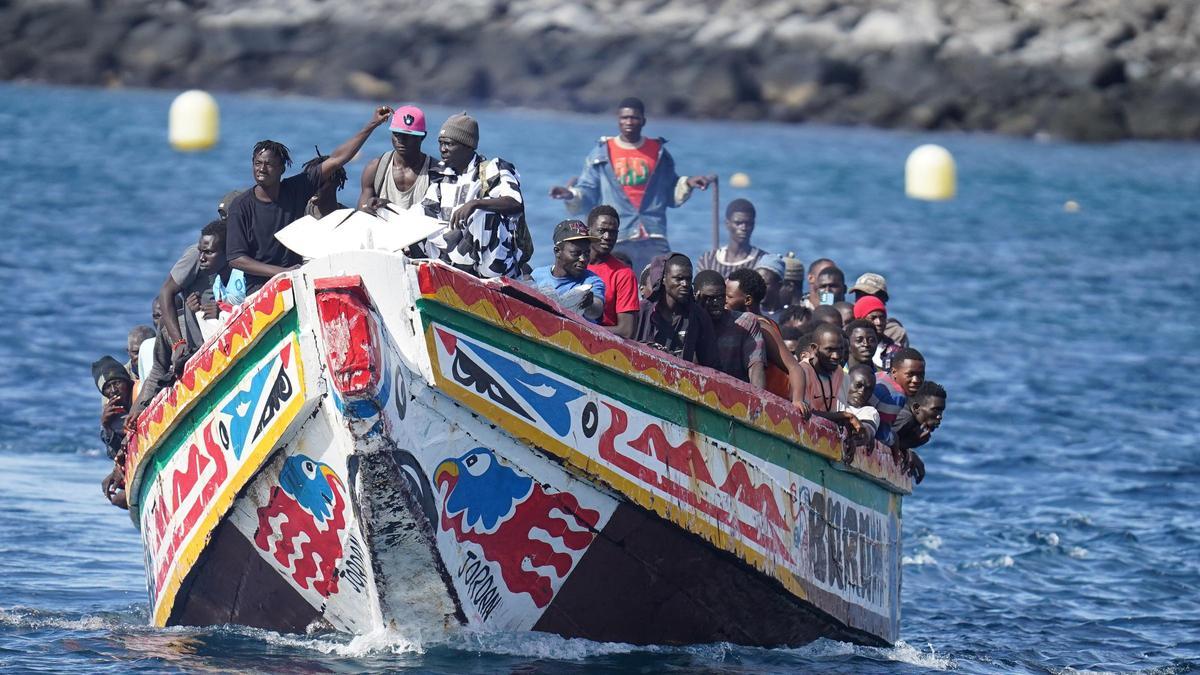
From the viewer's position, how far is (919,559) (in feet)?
55.7

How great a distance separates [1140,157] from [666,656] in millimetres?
50671

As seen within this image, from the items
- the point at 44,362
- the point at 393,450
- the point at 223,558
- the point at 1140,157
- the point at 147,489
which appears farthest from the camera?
the point at 1140,157

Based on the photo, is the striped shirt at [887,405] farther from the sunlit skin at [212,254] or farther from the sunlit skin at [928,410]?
the sunlit skin at [212,254]

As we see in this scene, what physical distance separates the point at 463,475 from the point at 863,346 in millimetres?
3706

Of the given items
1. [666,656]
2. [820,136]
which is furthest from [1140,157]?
[666,656]

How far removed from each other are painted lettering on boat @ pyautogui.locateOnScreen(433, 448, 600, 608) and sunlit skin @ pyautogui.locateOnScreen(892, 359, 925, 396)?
3173 millimetres

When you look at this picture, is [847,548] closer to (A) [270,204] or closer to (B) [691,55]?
(A) [270,204]

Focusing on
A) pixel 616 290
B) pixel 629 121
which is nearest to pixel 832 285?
pixel 629 121

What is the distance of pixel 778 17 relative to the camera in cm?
6588

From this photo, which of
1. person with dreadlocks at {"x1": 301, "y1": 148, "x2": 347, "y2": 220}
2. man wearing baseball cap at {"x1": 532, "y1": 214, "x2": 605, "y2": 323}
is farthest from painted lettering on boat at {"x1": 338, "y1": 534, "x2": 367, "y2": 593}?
person with dreadlocks at {"x1": 301, "y1": 148, "x2": 347, "y2": 220}

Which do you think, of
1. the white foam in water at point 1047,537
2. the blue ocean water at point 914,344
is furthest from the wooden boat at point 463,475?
the white foam in water at point 1047,537

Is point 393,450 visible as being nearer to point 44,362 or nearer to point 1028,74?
point 44,362

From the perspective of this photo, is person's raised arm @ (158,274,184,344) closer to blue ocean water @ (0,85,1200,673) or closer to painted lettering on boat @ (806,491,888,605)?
blue ocean water @ (0,85,1200,673)

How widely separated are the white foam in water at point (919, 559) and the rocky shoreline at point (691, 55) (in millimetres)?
45109
